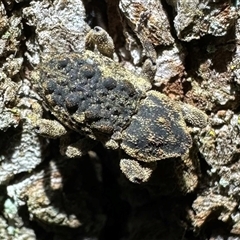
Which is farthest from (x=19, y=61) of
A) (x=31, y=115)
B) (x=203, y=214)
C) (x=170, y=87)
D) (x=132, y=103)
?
(x=203, y=214)

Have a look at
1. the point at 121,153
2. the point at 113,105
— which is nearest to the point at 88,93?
the point at 113,105

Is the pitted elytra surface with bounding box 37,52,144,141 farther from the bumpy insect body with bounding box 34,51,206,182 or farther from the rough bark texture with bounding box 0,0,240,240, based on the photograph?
the rough bark texture with bounding box 0,0,240,240

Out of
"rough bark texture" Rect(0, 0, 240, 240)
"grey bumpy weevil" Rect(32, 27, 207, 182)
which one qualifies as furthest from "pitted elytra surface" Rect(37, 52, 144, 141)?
"rough bark texture" Rect(0, 0, 240, 240)

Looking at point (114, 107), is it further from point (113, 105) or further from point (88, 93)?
point (88, 93)

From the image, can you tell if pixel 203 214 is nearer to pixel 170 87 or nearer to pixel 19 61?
pixel 170 87

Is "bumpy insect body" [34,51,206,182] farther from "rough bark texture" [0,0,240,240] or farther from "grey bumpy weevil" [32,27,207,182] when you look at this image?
"rough bark texture" [0,0,240,240]

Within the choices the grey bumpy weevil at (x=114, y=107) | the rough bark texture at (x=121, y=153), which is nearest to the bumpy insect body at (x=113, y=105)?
the grey bumpy weevil at (x=114, y=107)
